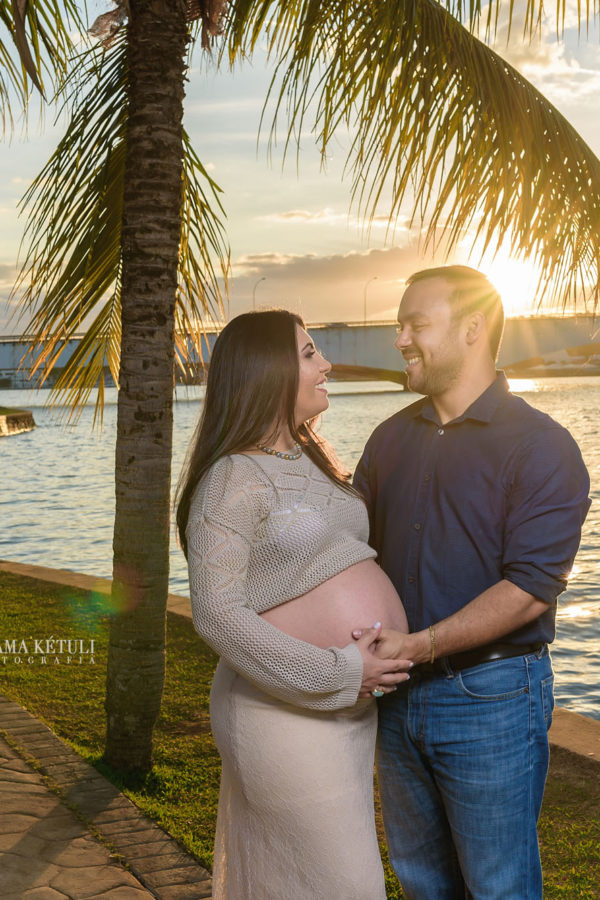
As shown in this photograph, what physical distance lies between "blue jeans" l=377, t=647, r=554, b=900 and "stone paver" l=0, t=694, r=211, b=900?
139 centimetres

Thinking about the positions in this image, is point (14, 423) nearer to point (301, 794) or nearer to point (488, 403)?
point (488, 403)

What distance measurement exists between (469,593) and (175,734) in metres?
3.22

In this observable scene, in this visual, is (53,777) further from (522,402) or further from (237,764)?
(522,402)

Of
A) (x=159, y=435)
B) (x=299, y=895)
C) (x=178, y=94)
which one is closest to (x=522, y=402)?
(x=299, y=895)

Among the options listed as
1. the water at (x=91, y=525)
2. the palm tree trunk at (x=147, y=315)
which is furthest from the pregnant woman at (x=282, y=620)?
the water at (x=91, y=525)

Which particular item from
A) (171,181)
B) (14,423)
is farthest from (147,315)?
(14,423)

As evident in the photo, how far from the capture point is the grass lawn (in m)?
3.84

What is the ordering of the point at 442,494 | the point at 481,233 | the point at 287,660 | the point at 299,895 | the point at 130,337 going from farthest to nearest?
the point at 481,233, the point at 130,337, the point at 442,494, the point at 299,895, the point at 287,660

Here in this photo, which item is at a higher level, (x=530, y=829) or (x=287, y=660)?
(x=287, y=660)

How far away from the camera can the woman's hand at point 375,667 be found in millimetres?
2215

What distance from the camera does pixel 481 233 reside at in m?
5.12

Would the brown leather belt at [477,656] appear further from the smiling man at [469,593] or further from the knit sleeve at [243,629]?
the knit sleeve at [243,629]

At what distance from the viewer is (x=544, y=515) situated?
2.31 metres

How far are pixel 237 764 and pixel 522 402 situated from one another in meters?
1.25
